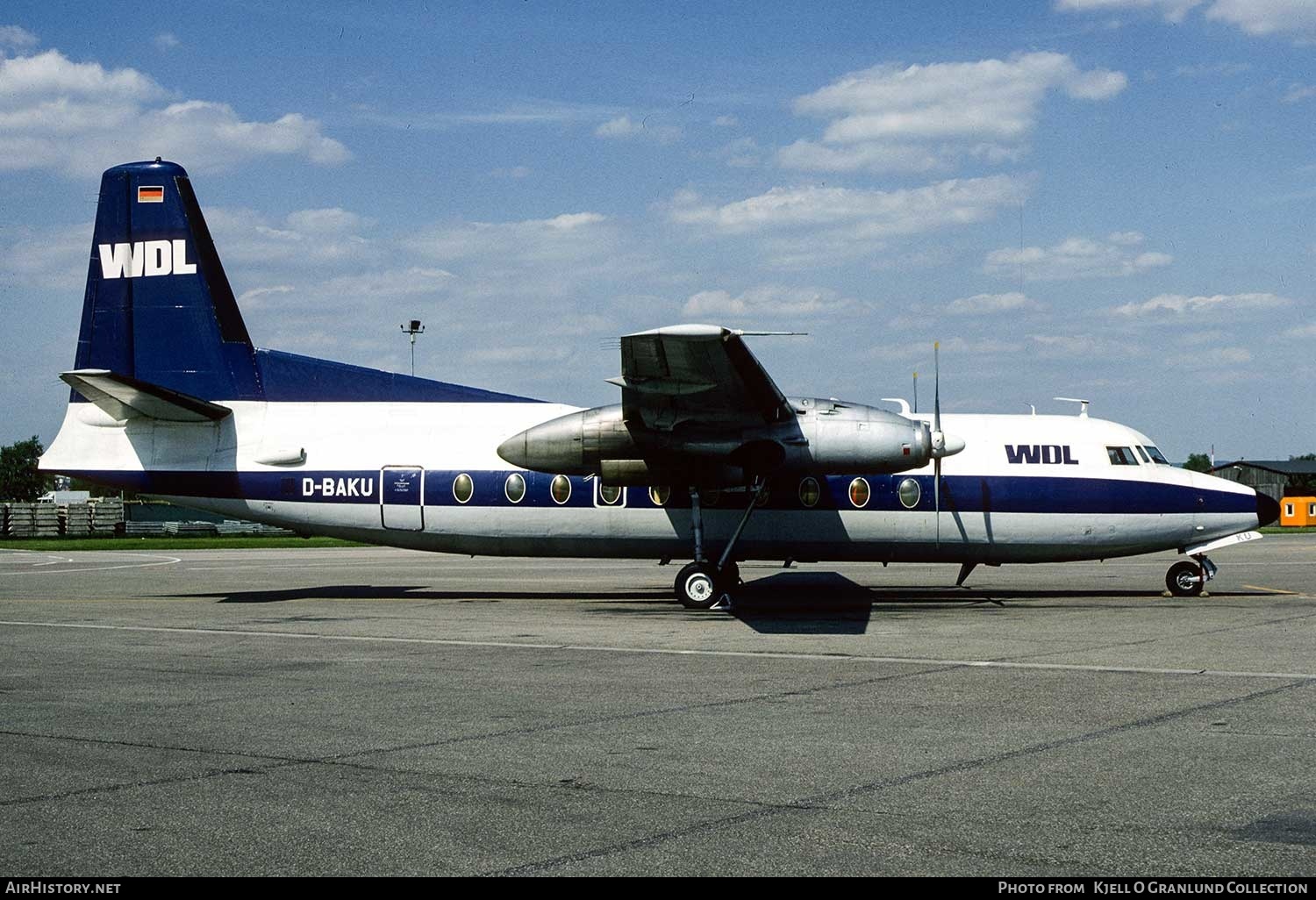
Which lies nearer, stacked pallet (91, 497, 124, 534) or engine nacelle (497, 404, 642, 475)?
engine nacelle (497, 404, 642, 475)

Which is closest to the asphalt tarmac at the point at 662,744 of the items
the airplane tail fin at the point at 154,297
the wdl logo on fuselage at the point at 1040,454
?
the wdl logo on fuselage at the point at 1040,454

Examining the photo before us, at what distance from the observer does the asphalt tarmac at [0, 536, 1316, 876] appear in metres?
6.15

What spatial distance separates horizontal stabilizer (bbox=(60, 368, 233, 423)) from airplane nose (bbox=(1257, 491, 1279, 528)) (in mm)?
19596

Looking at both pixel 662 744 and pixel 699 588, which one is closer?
pixel 662 744

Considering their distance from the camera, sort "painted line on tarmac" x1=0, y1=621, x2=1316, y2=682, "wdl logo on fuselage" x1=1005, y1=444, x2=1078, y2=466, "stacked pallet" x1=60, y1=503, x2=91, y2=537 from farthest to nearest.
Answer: "stacked pallet" x1=60, y1=503, x2=91, y2=537 < "wdl logo on fuselage" x1=1005, y1=444, x2=1078, y2=466 < "painted line on tarmac" x1=0, y1=621, x2=1316, y2=682

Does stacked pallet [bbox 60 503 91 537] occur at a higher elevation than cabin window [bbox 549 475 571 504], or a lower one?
lower

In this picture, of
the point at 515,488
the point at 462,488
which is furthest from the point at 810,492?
the point at 462,488

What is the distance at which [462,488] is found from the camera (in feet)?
73.7

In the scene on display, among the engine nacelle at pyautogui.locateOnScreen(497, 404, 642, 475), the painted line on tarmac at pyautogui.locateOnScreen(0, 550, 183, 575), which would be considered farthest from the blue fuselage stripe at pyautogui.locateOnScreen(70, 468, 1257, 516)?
the painted line on tarmac at pyautogui.locateOnScreen(0, 550, 183, 575)

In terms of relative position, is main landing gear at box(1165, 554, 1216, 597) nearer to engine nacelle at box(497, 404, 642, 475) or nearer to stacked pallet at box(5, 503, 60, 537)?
engine nacelle at box(497, 404, 642, 475)

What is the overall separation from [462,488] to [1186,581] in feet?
46.2

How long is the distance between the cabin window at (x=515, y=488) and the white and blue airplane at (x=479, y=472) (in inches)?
0.9

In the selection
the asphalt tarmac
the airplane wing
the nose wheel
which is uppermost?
the airplane wing

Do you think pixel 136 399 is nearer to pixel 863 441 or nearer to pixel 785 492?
pixel 785 492
